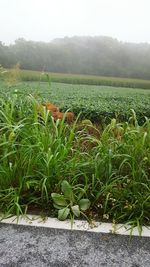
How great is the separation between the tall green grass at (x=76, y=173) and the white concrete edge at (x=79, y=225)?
5 cm

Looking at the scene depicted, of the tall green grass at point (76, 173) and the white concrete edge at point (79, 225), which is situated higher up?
the tall green grass at point (76, 173)

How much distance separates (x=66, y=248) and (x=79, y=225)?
0.27 m

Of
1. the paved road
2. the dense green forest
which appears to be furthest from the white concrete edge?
the dense green forest

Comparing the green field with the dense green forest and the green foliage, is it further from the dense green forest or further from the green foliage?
the green foliage

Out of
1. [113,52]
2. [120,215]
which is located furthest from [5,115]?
[113,52]

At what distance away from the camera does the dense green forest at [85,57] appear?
1238 cm

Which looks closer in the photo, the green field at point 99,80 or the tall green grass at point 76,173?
the tall green grass at point 76,173

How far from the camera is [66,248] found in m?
2.33

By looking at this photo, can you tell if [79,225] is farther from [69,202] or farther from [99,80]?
[99,80]

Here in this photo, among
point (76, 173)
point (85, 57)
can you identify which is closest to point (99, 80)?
point (85, 57)

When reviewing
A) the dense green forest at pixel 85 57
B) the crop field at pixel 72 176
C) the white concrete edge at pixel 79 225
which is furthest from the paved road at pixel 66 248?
the dense green forest at pixel 85 57

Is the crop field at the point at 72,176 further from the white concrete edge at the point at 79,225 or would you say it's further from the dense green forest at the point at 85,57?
the dense green forest at the point at 85,57

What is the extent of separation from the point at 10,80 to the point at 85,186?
6.47ft

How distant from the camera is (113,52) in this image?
14086 millimetres
